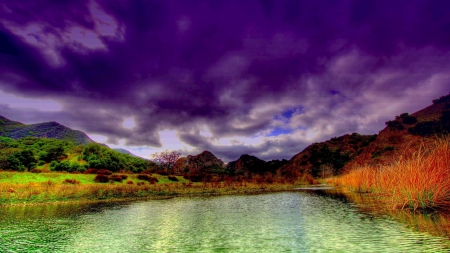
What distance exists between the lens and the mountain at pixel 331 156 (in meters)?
128

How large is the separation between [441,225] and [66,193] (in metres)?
36.7

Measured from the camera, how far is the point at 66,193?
32.4 m

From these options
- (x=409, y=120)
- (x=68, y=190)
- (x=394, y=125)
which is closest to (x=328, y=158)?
(x=394, y=125)

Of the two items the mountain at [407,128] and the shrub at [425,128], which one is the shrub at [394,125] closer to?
the mountain at [407,128]

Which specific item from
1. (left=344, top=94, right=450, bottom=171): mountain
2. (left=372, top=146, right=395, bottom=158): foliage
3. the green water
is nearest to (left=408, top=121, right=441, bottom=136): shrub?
(left=344, top=94, right=450, bottom=171): mountain

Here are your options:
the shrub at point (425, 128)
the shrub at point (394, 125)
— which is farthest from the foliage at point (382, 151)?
the shrub at point (394, 125)

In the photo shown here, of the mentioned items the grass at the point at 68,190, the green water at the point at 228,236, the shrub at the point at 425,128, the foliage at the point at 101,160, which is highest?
the shrub at the point at 425,128

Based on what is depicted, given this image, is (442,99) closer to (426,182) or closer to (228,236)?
(426,182)

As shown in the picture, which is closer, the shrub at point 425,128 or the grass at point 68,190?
the grass at point 68,190

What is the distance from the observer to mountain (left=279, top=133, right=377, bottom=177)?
420 ft

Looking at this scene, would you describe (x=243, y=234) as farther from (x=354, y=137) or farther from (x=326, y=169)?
(x=354, y=137)

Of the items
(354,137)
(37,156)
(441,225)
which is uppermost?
(354,137)

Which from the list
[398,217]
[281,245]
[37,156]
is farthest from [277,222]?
[37,156]

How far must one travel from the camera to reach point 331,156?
141m
